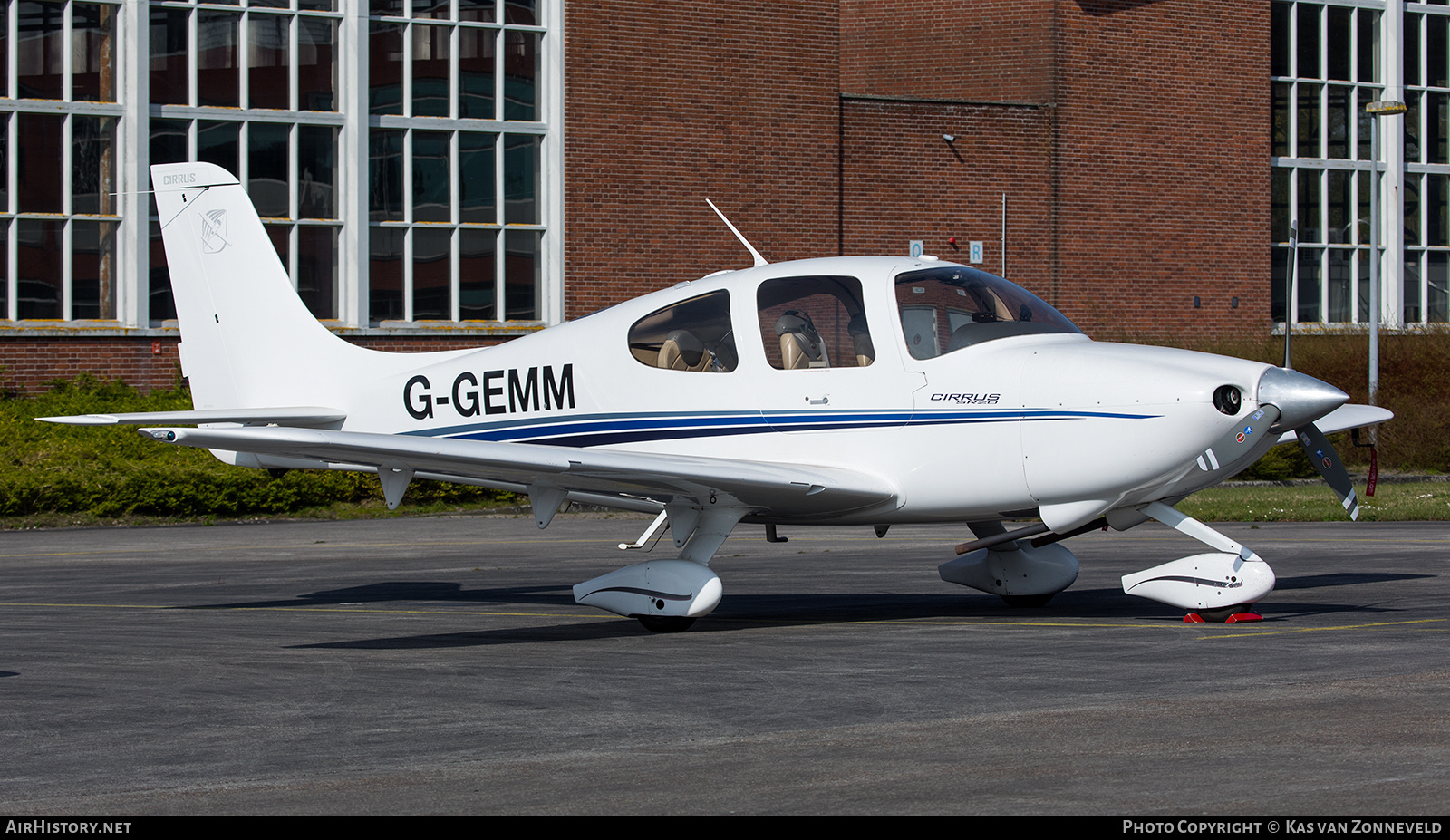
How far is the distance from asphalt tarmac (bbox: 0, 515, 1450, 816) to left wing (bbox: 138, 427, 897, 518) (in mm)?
851

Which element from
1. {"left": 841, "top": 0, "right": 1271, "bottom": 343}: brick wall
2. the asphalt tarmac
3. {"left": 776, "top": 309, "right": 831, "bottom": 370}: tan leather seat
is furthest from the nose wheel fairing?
{"left": 841, "top": 0, "right": 1271, "bottom": 343}: brick wall

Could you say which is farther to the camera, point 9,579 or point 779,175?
point 779,175

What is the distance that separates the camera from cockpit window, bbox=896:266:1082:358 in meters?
9.45

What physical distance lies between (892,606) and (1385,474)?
16181 millimetres

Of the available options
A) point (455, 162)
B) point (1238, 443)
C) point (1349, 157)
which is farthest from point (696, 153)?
point (1238, 443)

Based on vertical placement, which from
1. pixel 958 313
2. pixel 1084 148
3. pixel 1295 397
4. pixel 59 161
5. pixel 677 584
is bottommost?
pixel 677 584

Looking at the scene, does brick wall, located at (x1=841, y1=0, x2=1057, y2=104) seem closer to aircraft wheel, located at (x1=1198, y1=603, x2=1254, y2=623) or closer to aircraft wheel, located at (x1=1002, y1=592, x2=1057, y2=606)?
aircraft wheel, located at (x1=1002, y1=592, x2=1057, y2=606)

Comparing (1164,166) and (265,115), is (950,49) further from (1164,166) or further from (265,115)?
(265,115)

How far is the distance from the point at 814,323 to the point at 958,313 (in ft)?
3.00

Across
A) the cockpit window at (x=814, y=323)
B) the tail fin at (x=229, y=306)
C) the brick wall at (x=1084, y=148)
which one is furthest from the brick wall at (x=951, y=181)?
the cockpit window at (x=814, y=323)

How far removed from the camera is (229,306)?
1211 cm

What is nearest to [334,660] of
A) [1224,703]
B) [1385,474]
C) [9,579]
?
[1224,703]

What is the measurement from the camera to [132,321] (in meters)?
22.7

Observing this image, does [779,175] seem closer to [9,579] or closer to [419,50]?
[419,50]
